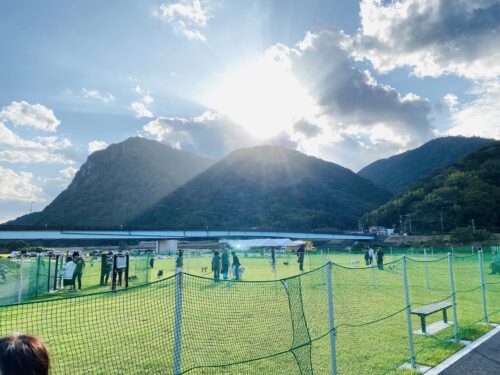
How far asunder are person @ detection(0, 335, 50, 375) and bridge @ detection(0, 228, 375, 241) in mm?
72572

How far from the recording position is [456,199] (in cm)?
9088

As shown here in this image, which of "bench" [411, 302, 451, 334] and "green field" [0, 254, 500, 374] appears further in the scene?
"bench" [411, 302, 451, 334]

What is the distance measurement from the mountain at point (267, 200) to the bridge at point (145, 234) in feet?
96.7

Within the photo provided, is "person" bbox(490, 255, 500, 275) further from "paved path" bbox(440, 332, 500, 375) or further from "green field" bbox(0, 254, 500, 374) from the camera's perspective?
"paved path" bbox(440, 332, 500, 375)

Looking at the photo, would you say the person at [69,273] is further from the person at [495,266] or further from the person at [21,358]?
the person at [495,266]

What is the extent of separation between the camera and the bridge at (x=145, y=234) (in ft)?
210

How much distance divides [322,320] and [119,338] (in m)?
5.63

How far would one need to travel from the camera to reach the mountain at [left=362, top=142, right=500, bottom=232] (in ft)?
279

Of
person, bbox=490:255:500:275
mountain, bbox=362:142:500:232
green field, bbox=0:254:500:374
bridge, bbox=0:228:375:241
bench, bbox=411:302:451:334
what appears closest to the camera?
green field, bbox=0:254:500:374

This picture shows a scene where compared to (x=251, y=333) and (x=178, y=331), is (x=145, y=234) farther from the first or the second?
(x=178, y=331)

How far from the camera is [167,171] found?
194 m

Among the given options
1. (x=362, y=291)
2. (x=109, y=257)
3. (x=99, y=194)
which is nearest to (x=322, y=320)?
(x=362, y=291)

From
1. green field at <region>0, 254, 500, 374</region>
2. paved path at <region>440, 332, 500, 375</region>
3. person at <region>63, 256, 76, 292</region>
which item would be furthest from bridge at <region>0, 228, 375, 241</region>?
paved path at <region>440, 332, 500, 375</region>

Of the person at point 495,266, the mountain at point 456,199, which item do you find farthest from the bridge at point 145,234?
the person at point 495,266
